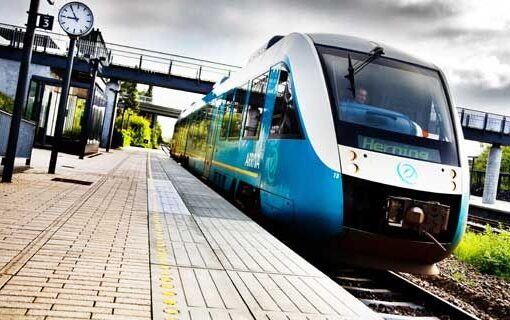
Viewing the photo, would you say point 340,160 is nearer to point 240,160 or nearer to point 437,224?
point 437,224

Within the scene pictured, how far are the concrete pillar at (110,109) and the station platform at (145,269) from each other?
25.2 metres

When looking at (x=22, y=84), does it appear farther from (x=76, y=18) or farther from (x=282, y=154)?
(x=282, y=154)

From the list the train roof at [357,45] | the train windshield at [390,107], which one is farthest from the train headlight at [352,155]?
the train roof at [357,45]

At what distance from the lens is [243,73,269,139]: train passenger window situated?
9.28m

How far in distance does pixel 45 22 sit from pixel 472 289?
28.7 feet

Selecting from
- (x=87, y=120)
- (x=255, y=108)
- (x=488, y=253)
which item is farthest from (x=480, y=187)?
(x=255, y=108)

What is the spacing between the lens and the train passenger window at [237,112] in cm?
1094

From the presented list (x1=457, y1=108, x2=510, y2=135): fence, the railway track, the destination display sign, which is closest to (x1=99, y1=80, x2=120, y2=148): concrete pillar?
(x1=457, y1=108, x2=510, y2=135): fence

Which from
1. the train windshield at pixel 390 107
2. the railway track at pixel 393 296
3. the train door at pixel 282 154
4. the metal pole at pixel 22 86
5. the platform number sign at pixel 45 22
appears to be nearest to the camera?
the railway track at pixel 393 296

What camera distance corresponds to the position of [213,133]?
14633mm

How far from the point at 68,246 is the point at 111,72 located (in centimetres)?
2632

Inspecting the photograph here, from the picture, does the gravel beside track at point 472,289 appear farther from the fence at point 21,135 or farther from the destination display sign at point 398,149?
the fence at point 21,135

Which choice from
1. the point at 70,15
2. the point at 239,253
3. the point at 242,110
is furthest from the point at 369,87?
the point at 70,15

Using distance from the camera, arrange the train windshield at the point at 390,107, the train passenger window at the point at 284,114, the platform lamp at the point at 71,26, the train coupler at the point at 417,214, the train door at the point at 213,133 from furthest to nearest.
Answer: the train door at the point at 213,133
the platform lamp at the point at 71,26
the train passenger window at the point at 284,114
the train windshield at the point at 390,107
the train coupler at the point at 417,214
